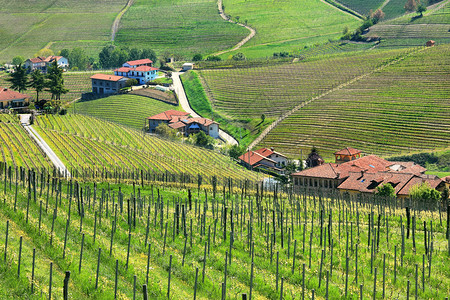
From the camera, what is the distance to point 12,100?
102 metres

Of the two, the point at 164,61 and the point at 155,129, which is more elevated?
the point at 164,61

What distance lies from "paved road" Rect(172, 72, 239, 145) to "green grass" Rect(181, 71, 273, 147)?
2.77ft

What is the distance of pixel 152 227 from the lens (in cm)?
3016

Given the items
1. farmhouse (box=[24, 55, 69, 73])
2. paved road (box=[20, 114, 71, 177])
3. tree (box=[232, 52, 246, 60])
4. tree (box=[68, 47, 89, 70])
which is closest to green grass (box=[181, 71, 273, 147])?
tree (box=[232, 52, 246, 60])

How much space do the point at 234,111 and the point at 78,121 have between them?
4981 centimetres

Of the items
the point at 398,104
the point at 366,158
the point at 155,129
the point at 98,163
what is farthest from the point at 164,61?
the point at 98,163

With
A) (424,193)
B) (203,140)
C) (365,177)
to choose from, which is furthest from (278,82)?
(424,193)

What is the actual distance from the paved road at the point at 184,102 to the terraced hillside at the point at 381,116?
26.8 feet

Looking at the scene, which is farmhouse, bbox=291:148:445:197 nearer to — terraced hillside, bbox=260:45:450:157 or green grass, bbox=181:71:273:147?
terraced hillside, bbox=260:45:450:157

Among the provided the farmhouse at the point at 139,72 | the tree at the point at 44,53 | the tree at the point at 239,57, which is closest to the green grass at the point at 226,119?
the farmhouse at the point at 139,72

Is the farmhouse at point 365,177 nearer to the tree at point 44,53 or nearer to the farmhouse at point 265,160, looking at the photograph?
the farmhouse at point 265,160

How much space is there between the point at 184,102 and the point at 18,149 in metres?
82.9

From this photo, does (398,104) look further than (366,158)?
Yes

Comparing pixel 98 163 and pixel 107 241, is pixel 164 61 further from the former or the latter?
pixel 107 241
